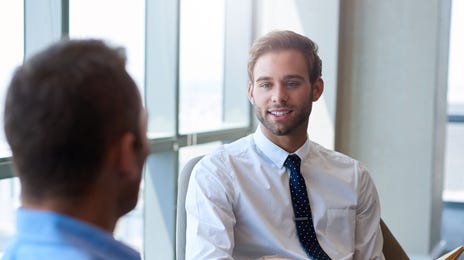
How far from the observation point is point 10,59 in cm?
219

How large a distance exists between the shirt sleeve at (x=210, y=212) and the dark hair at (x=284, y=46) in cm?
36

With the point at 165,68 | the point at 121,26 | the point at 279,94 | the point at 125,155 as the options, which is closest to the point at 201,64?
the point at 165,68

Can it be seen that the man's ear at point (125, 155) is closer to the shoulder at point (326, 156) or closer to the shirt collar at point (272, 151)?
the shirt collar at point (272, 151)

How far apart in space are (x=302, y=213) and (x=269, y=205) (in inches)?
4.0

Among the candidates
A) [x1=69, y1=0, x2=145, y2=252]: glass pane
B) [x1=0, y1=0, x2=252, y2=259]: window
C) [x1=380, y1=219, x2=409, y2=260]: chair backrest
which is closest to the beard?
[x1=380, y1=219, x2=409, y2=260]: chair backrest

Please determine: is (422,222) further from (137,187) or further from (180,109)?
(137,187)

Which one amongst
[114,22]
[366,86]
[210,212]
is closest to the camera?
[210,212]

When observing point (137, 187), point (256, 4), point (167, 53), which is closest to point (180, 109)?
point (167, 53)

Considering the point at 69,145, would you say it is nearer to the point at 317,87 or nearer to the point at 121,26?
the point at 317,87

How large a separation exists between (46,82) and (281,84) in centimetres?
125

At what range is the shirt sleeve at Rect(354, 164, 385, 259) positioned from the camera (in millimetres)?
1900

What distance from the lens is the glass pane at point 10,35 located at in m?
2.15

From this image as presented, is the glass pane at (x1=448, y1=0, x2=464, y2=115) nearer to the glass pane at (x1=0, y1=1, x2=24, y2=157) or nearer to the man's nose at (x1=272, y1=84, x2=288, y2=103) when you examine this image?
the man's nose at (x1=272, y1=84, x2=288, y2=103)

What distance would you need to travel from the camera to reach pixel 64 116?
0.71m
